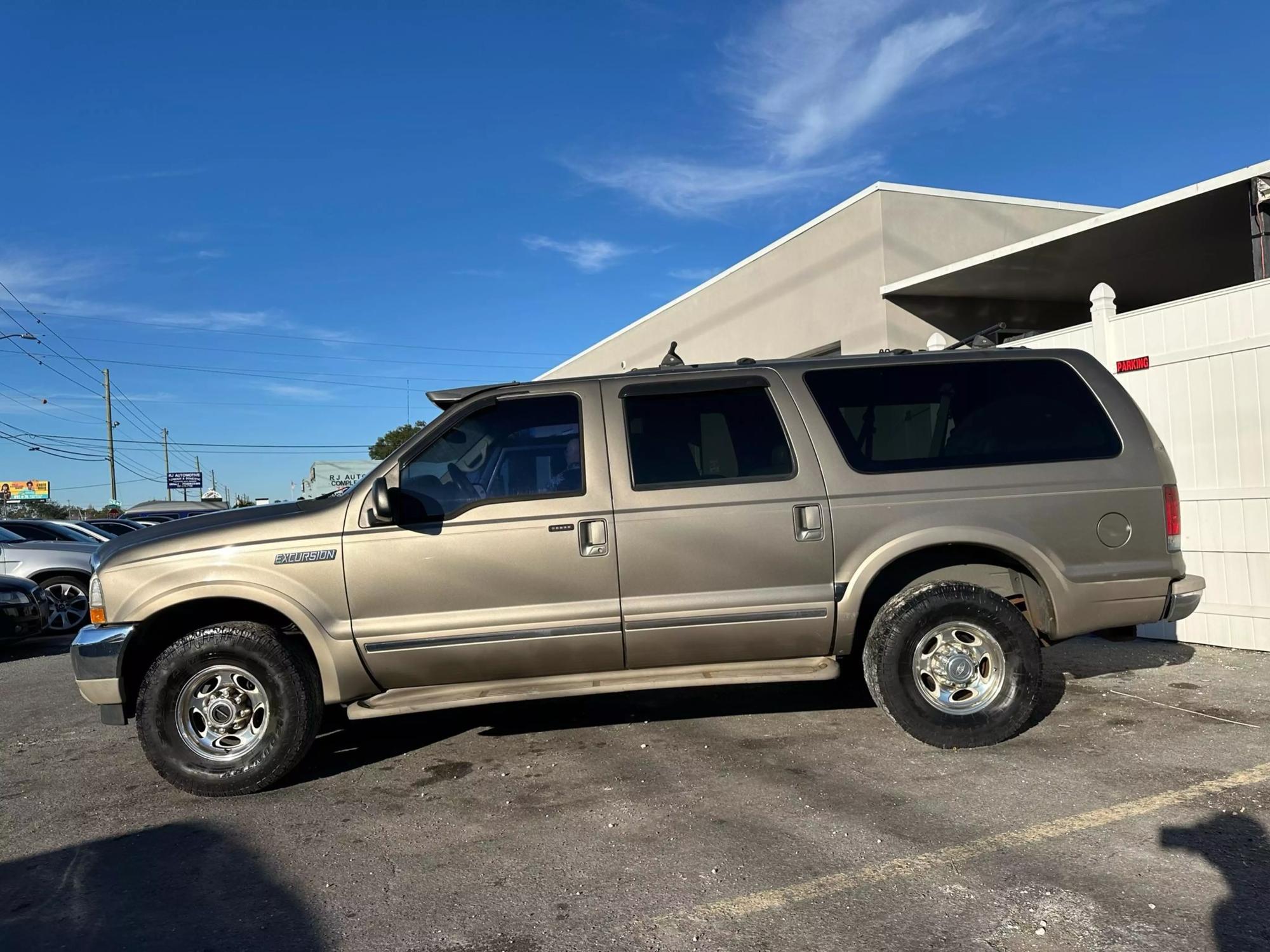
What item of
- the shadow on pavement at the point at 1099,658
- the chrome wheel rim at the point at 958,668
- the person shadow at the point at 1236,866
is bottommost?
the person shadow at the point at 1236,866

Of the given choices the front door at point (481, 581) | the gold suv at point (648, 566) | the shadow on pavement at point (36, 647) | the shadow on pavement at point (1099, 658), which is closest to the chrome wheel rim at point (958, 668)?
the gold suv at point (648, 566)

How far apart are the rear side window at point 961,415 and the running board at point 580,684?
1.15 m

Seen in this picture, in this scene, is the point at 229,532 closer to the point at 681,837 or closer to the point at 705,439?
the point at 705,439

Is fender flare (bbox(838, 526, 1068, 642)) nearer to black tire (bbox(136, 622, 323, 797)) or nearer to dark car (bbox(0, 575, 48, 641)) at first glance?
black tire (bbox(136, 622, 323, 797))

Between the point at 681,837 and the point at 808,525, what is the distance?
1.70 m

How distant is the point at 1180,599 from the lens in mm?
4691

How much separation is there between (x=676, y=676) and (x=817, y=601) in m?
0.83

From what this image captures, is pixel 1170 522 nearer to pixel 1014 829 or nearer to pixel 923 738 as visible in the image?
pixel 923 738

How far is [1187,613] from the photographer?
473 cm

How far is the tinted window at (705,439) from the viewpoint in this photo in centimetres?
468

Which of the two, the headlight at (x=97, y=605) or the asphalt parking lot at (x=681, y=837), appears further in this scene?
the headlight at (x=97, y=605)

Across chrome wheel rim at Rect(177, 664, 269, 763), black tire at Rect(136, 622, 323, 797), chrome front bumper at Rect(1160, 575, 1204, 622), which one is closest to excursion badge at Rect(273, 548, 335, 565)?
black tire at Rect(136, 622, 323, 797)

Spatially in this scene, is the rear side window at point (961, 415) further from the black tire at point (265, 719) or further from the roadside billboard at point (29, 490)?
the roadside billboard at point (29, 490)

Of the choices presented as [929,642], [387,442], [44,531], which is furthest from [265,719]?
[387,442]
